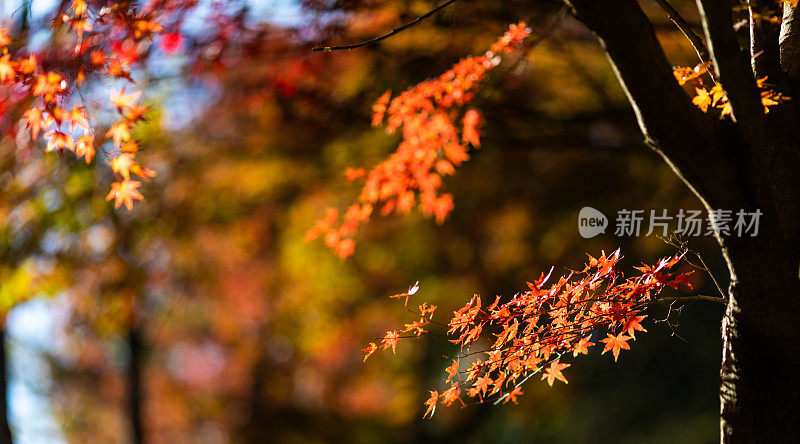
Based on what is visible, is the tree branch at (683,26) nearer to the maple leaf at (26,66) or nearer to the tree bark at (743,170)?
the tree bark at (743,170)

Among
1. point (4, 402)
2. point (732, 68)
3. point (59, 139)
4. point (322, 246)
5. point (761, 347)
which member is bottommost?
point (322, 246)

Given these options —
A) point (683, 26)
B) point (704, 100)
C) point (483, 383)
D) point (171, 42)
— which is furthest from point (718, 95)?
point (171, 42)

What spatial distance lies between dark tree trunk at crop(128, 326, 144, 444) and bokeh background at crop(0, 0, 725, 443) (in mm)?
30

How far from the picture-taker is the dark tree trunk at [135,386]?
30.8 feet

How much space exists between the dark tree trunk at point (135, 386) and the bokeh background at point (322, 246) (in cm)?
3

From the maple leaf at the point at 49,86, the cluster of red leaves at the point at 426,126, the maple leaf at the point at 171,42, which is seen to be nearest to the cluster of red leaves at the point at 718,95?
the cluster of red leaves at the point at 426,126

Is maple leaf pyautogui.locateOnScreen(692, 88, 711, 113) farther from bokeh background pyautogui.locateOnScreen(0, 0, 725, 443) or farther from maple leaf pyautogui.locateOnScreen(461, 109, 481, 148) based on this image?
maple leaf pyautogui.locateOnScreen(461, 109, 481, 148)

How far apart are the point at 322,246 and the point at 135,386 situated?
12.0 ft

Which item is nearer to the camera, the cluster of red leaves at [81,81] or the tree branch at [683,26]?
the tree branch at [683,26]

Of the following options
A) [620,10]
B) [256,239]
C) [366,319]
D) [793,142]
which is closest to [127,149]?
[620,10]

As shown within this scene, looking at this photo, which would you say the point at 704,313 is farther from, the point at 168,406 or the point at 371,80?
the point at 168,406

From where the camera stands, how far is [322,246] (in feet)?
27.9

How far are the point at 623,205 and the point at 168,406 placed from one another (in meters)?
10.6

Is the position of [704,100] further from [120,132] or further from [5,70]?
[5,70]
